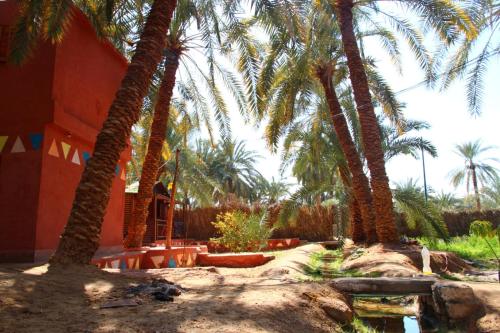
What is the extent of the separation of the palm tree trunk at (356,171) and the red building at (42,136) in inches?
312

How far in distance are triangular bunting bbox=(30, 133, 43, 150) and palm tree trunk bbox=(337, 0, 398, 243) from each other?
8258 millimetres

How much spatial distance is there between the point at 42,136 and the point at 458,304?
7.30 meters

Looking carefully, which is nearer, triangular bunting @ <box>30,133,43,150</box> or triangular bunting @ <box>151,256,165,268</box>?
triangular bunting @ <box>30,133,43,150</box>

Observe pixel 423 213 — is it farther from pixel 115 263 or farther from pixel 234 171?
pixel 234 171

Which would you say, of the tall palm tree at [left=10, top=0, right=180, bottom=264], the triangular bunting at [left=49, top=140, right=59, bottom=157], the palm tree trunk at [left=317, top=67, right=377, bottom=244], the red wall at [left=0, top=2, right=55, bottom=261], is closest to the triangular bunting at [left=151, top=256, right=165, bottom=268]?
the red wall at [left=0, top=2, right=55, bottom=261]

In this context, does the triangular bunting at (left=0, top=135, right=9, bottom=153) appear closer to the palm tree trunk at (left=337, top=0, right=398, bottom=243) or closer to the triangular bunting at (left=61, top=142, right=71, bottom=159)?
the triangular bunting at (left=61, top=142, right=71, bottom=159)

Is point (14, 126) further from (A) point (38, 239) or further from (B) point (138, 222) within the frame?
(B) point (138, 222)

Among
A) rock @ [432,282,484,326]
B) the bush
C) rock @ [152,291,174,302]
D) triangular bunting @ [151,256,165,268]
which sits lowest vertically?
rock @ [432,282,484,326]

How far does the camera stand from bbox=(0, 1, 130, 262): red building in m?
7.05

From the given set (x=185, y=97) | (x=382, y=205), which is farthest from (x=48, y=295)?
(x=185, y=97)

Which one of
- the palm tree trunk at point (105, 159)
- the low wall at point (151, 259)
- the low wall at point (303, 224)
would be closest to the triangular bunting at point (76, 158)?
the low wall at point (151, 259)

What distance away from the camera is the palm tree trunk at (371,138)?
433 inches

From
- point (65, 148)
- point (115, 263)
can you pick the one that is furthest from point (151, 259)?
point (65, 148)

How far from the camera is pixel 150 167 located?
1095 cm
